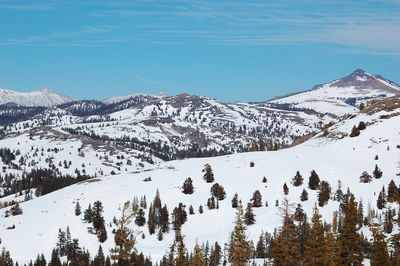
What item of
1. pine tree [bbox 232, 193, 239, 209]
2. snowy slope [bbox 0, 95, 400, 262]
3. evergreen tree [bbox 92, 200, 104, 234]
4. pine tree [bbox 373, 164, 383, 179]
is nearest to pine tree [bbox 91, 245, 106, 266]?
snowy slope [bbox 0, 95, 400, 262]

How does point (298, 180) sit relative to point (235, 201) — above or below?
above

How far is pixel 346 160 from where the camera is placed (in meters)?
125

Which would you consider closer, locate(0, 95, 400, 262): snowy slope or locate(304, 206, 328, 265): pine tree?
locate(304, 206, 328, 265): pine tree

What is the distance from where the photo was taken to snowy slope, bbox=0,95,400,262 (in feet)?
346

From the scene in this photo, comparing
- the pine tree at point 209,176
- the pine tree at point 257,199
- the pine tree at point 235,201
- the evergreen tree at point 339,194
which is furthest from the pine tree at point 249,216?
the pine tree at point 209,176

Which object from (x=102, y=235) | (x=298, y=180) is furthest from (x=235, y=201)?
(x=102, y=235)

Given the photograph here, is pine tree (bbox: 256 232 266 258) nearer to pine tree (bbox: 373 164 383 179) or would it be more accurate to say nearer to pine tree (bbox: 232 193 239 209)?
pine tree (bbox: 232 193 239 209)

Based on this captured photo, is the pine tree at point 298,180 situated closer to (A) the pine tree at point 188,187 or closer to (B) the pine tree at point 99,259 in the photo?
(A) the pine tree at point 188,187

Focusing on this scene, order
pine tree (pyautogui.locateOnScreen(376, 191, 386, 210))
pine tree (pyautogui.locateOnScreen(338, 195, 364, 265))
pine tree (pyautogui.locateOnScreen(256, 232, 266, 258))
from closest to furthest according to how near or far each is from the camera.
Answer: pine tree (pyautogui.locateOnScreen(338, 195, 364, 265)), pine tree (pyautogui.locateOnScreen(256, 232, 266, 258)), pine tree (pyautogui.locateOnScreen(376, 191, 386, 210))

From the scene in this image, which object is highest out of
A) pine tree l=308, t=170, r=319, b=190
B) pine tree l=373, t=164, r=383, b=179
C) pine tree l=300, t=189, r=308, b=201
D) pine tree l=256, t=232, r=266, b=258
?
pine tree l=373, t=164, r=383, b=179

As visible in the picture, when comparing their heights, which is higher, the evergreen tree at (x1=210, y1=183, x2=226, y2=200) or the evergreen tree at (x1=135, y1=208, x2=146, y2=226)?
the evergreen tree at (x1=210, y1=183, x2=226, y2=200)

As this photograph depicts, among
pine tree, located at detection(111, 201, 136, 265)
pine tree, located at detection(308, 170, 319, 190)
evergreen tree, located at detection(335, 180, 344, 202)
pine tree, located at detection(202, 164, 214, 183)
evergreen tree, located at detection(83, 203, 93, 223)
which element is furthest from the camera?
pine tree, located at detection(202, 164, 214, 183)

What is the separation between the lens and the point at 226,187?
12344 centimetres

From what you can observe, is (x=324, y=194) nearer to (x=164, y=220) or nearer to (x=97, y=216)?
(x=164, y=220)
